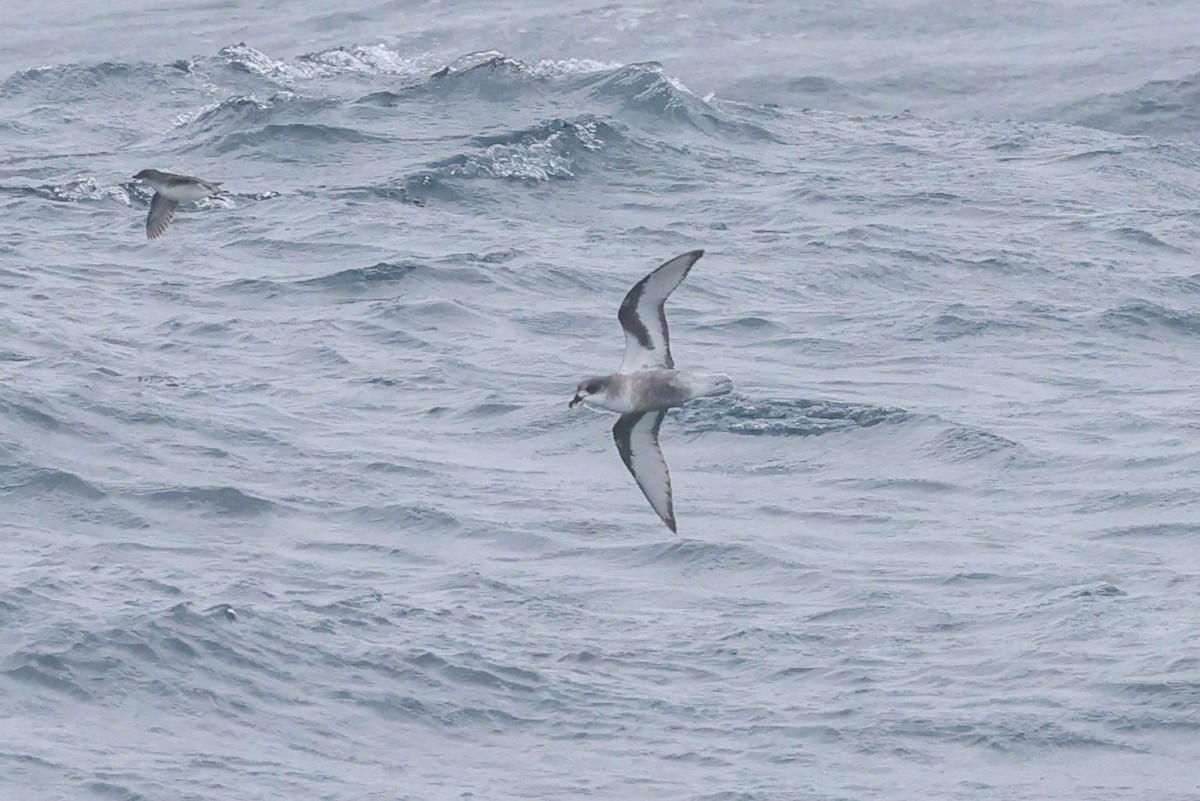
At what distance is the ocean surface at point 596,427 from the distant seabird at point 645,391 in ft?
8.57

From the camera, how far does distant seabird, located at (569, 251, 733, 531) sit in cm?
1728

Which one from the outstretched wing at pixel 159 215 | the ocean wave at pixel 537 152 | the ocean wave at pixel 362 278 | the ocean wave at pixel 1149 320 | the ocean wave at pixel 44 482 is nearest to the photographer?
the ocean wave at pixel 44 482

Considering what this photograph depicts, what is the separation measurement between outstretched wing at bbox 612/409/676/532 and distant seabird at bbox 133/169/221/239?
942cm

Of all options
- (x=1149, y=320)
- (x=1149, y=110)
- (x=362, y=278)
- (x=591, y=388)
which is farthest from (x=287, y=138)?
(x=591, y=388)

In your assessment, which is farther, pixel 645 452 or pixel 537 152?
pixel 537 152

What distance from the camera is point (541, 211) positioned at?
35.1m

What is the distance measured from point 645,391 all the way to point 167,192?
36.5ft

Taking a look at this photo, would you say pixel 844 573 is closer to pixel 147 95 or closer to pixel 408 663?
pixel 408 663

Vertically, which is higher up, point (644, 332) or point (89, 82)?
point (644, 332)

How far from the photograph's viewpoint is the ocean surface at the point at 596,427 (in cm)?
1916

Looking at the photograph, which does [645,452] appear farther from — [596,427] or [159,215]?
[159,215]

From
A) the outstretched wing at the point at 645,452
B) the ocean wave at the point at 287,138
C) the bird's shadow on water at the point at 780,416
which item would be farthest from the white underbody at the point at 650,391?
the ocean wave at the point at 287,138

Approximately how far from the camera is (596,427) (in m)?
26.7

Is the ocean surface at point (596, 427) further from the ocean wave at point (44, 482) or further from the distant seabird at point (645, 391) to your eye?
the distant seabird at point (645, 391)
